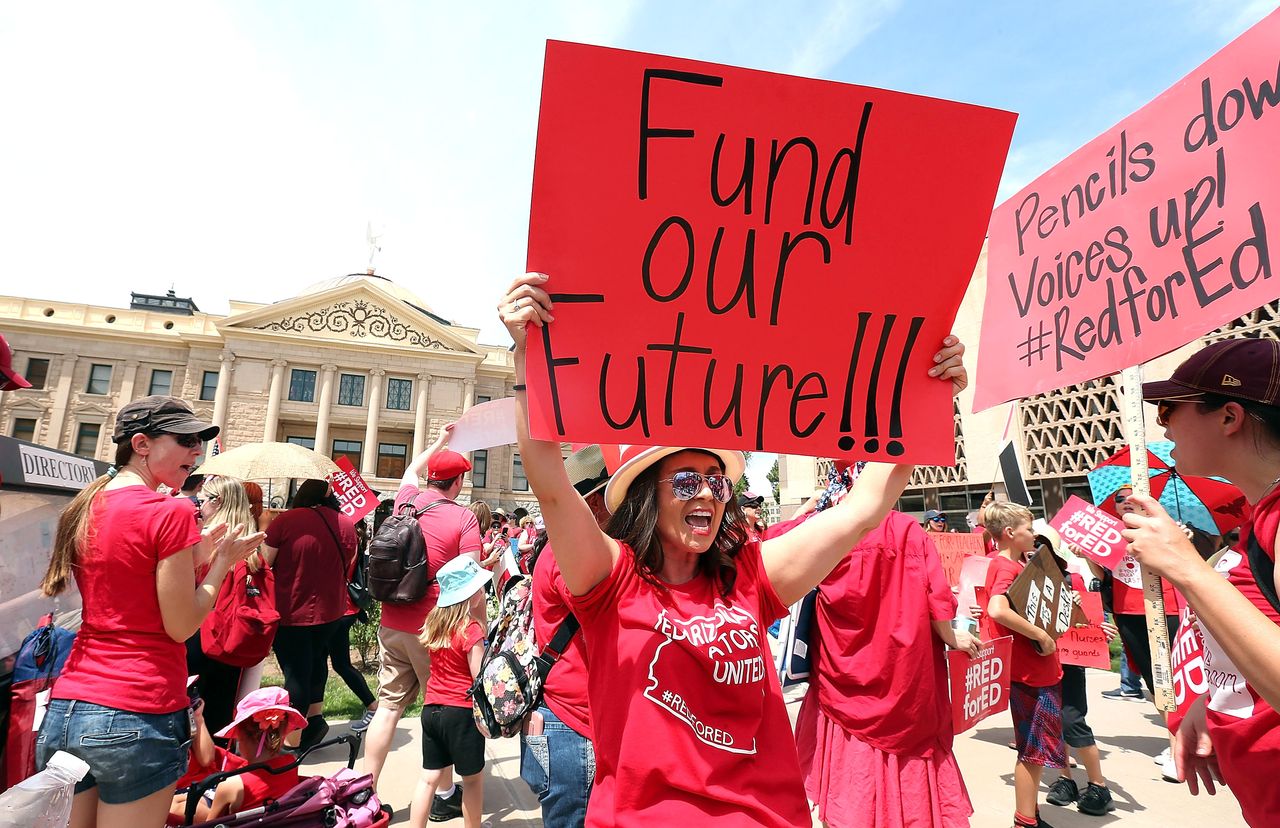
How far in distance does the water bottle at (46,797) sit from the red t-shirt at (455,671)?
5.58ft

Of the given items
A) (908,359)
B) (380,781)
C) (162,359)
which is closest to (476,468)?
(162,359)

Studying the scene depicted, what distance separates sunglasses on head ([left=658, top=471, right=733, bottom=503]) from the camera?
1.80 meters

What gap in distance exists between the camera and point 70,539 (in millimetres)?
2436

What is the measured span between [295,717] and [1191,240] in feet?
13.6

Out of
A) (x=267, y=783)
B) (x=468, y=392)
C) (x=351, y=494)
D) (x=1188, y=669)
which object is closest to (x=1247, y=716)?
(x=1188, y=669)

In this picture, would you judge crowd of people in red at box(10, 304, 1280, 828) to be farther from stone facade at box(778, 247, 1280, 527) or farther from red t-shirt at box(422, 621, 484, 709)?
stone facade at box(778, 247, 1280, 527)

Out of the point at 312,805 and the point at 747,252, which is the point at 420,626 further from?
the point at 747,252

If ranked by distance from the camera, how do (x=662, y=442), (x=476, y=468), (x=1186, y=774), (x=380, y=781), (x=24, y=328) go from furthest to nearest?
(x=476, y=468)
(x=24, y=328)
(x=380, y=781)
(x=1186, y=774)
(x=662, y=442)

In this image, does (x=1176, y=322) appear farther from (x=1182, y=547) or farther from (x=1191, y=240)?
(x=1182, y=547)

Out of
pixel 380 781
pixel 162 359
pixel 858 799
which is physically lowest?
pixel 380 781

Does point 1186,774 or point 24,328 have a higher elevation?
point 24,328

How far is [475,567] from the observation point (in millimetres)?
3889

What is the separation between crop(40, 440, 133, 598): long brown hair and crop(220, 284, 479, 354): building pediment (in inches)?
1681

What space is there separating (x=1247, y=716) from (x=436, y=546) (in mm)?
3933
